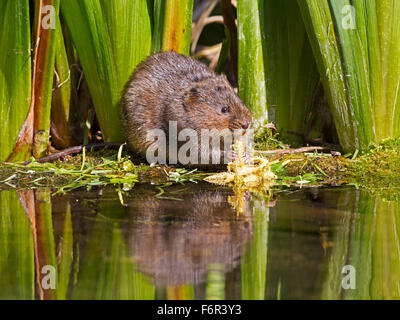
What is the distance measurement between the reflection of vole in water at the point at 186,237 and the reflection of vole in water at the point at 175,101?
105 cm

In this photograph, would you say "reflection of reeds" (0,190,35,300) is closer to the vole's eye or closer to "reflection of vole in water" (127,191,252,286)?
"reflection of vole in water" (127,191,252,286)

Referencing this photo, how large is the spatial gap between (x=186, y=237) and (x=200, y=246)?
149 millimetres

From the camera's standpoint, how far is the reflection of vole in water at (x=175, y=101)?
4488 millimetres

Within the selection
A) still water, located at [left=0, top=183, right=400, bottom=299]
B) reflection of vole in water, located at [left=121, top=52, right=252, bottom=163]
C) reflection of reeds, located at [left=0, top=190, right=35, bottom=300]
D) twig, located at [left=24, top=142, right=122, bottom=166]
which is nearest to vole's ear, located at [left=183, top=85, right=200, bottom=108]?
reflection of vole in water, located at [left=121, top=52, right=252, bottom=163]

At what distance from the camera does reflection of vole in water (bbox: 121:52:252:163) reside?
4.49 meters

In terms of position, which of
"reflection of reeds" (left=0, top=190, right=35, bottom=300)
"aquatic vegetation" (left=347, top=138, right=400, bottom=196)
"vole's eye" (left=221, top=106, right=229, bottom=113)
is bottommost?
"reflection of reeds" (left=0, top=190, right=35, bottom=300)

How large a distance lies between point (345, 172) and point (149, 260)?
2.21m

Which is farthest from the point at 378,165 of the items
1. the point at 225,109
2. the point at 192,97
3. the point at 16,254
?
the point at 16,254

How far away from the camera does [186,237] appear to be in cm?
267

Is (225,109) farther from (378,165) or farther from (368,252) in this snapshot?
(368,252)

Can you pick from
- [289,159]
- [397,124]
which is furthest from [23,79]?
[397,124]

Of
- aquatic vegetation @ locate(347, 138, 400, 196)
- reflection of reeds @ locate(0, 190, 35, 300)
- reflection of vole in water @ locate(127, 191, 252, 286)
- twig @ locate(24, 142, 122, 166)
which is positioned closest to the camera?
reflection of reeds @ locate(0, 190, 35, 300)
